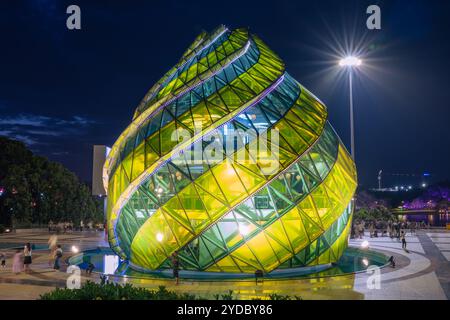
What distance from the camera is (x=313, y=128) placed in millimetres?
21688

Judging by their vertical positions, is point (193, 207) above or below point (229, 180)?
below

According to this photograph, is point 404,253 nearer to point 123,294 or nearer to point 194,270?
point 194,270

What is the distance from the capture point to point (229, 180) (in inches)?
771

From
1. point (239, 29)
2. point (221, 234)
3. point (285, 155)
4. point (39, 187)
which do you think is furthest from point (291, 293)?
point (39, 187)

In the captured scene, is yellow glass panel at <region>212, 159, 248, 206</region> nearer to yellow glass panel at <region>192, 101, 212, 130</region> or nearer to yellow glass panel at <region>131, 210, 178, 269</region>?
yellow glass panel at <region>192, 101, 212, 130</region>

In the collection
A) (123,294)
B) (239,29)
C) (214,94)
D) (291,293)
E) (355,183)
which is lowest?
(291,293)

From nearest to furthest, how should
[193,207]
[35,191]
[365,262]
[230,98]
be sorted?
1. [193,207]
2. [230,98]
3. [365,262]
4. [35,191]

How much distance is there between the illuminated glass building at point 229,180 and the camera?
64.4 feet

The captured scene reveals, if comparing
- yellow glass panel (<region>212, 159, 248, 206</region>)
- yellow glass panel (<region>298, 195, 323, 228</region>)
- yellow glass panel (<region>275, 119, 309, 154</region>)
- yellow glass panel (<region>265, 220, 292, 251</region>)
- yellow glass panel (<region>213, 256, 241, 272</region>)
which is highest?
yellow glass panel (<region>275, 119, 309, 154</region>)

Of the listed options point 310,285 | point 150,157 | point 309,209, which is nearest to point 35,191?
point 150,157

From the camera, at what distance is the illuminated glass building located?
1964cm

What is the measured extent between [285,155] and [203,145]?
378 cm

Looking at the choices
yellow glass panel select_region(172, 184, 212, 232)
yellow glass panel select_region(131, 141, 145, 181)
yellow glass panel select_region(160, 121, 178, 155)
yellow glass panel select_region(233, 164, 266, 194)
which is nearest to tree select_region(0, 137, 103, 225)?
yellow glass panel select_region(131, 141, 145, 181)

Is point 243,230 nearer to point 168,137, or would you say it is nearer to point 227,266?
point 227,266
